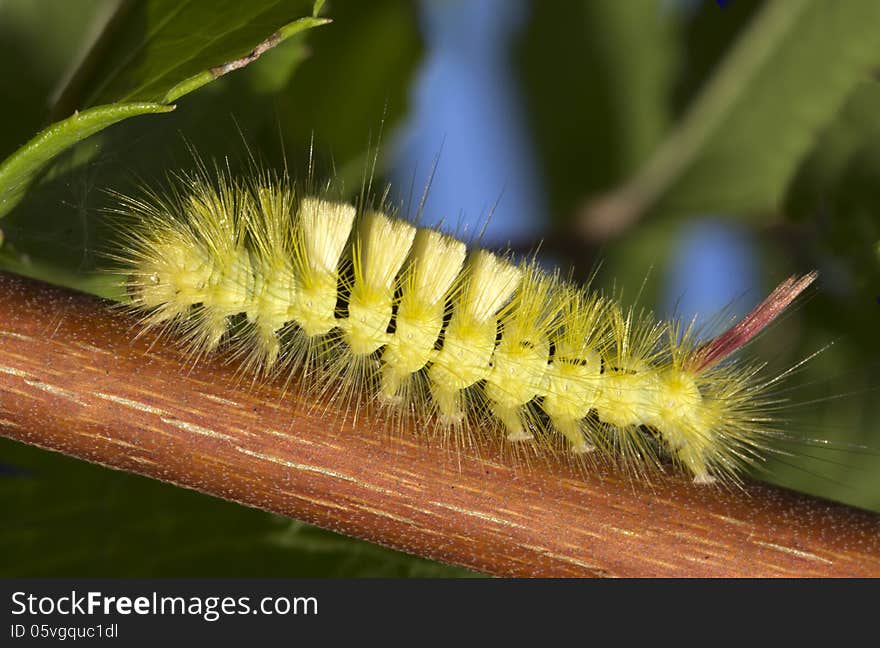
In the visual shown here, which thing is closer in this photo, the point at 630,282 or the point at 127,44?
the point at 127,44

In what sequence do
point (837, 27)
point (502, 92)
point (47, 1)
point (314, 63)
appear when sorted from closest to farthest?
point (47, 1)
point (314, 63)
point (837, 27)
point (502, 92)

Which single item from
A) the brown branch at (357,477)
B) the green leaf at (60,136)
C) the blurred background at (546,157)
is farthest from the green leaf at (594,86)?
the green leaf at (60,136)

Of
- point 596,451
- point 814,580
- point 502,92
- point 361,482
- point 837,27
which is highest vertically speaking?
point 502,92

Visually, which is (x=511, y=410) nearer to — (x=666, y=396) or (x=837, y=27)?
(x=666, y=396)

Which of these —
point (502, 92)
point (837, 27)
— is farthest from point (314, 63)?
point (837, 27)

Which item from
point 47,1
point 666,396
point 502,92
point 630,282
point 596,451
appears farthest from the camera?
point 502,92

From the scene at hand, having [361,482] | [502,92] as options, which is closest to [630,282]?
[502,92]

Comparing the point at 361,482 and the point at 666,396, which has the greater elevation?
the point at 666,396

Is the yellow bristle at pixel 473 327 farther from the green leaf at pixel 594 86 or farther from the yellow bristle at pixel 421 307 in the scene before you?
the green leaf at pixel 594 86
